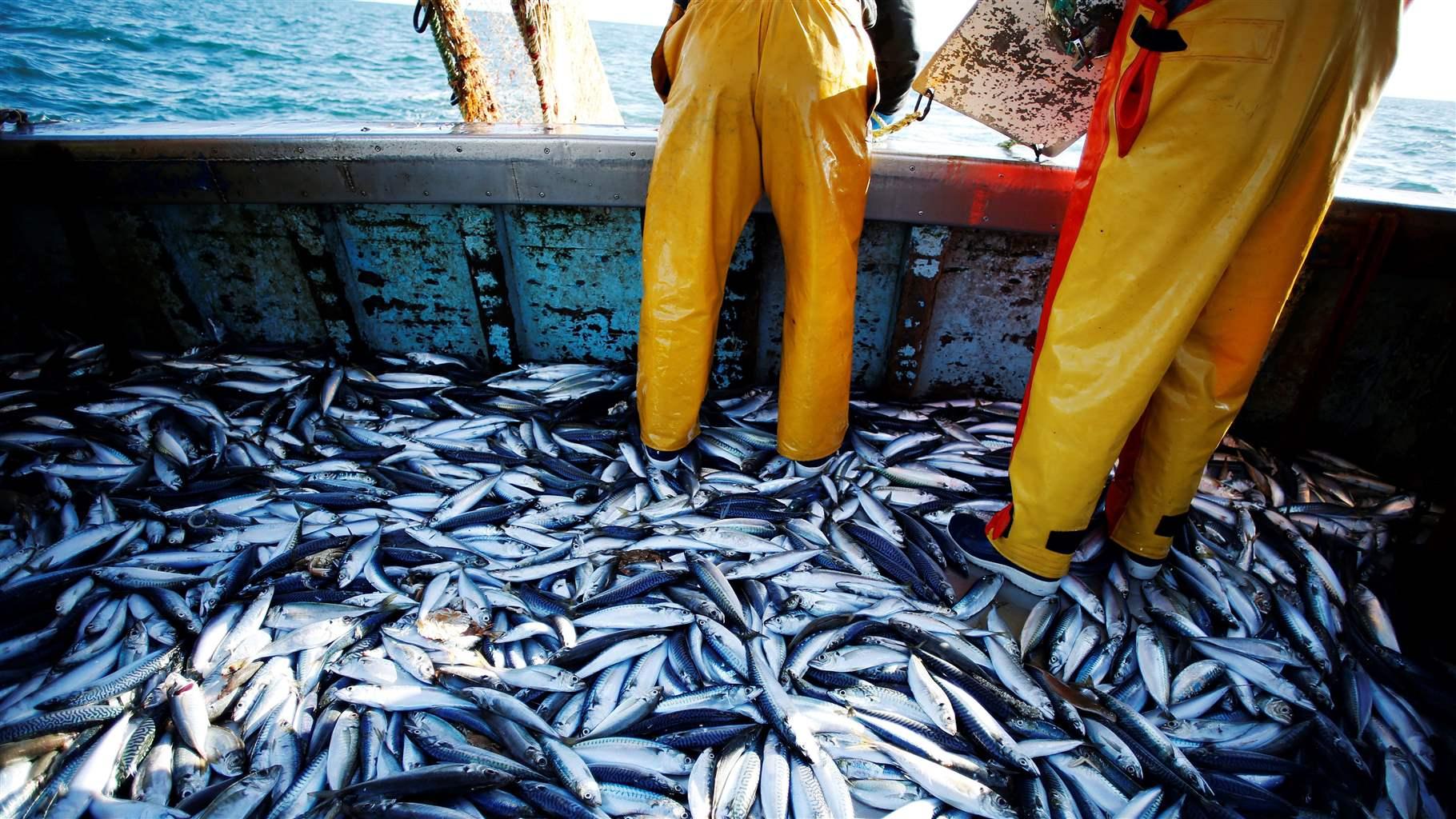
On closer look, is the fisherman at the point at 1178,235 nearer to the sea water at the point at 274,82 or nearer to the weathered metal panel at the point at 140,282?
the sea water at the point at 274,82

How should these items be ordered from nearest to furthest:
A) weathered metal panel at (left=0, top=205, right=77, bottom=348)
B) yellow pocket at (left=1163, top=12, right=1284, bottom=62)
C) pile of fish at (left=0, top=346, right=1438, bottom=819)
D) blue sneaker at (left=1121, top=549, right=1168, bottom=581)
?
yellow pocket at (left=1163, top=12, right=1284, bottom=62), pile of fish at (left=0, top=346, right=1438, bottom=819), blue sneaker at (left=1121, top=549, right=1168, bottom=581), weathered metal panel at (left=0, top=205, right=77, bottom=348)

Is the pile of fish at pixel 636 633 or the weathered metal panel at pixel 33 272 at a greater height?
the weathered metal panel at pixel 33 272

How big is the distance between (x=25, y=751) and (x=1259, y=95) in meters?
3.57

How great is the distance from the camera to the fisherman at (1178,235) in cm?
157

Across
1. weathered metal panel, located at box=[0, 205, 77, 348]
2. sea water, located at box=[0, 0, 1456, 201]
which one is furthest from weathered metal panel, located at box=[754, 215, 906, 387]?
weathered metal panel, located at box=[0, 205, 77, 348]

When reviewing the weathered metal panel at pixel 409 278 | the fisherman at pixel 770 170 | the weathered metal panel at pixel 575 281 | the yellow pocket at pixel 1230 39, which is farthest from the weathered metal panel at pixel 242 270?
the yellow pocket at pixel 1230 39

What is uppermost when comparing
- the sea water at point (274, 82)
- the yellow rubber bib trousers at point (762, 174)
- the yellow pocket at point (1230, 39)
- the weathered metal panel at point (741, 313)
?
the yellow pocket at point (1230, 39)

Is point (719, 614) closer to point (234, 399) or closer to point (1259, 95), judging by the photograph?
point (1259, 95)

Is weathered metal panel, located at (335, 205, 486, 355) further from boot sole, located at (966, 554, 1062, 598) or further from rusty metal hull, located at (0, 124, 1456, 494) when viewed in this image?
boot sole, located at (966, 554, 1062, 598)

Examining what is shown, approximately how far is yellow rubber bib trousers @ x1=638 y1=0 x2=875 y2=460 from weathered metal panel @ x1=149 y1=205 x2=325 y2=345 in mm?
2118

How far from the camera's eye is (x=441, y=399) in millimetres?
3330

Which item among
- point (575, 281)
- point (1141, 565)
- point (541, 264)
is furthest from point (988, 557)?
point (541, 264)

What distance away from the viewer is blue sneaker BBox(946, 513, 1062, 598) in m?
2.32

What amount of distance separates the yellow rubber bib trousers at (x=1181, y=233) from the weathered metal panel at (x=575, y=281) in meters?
1.98
